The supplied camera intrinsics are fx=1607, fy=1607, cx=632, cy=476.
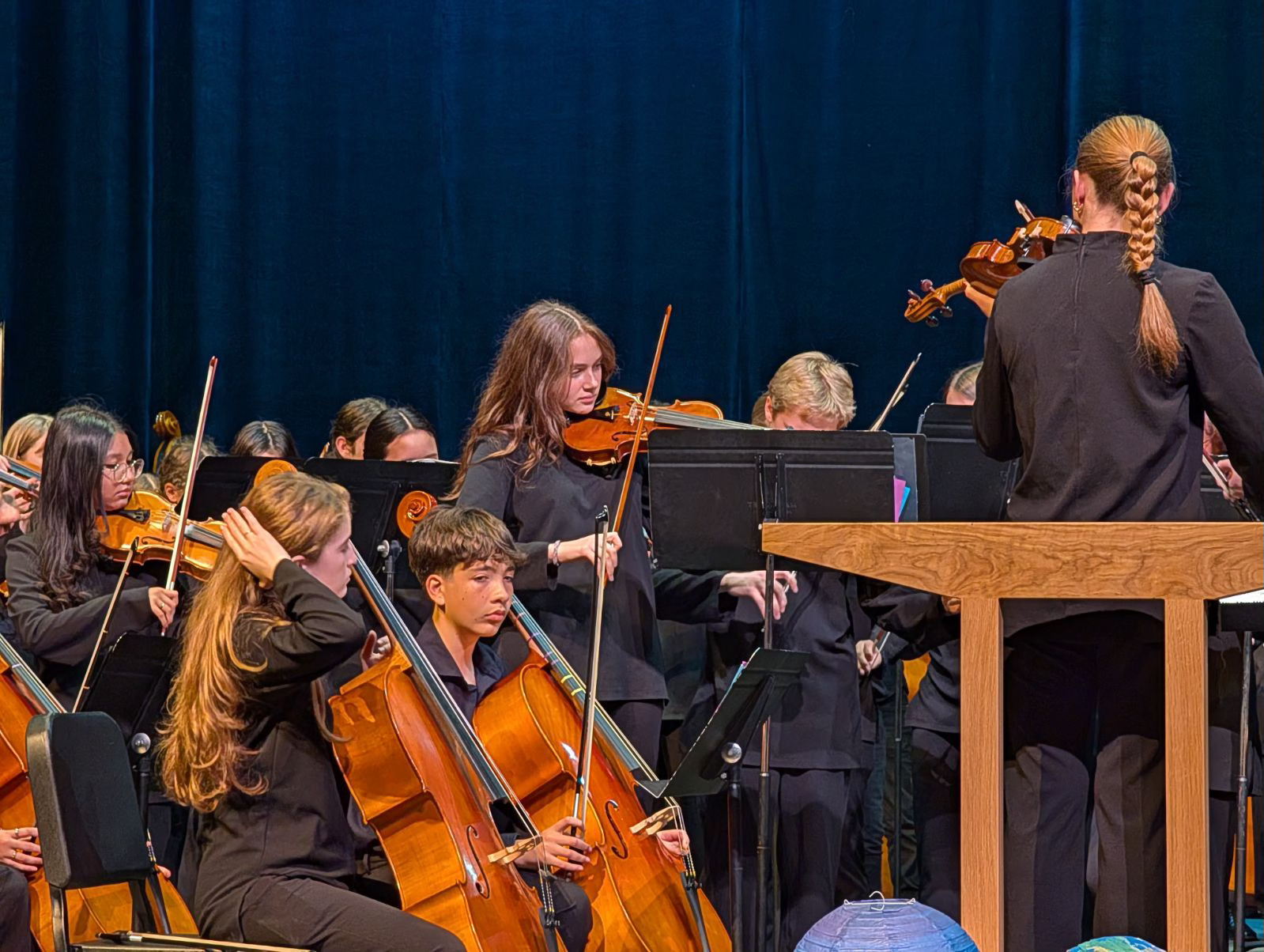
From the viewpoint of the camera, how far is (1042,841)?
92.5 inches

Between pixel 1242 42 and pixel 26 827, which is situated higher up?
pixel 1242 42

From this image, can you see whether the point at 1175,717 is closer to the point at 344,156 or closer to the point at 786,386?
the point at 786,386

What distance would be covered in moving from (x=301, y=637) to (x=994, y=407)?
1.19 metres

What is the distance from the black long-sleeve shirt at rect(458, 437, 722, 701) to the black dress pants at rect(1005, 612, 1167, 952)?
1197 mm

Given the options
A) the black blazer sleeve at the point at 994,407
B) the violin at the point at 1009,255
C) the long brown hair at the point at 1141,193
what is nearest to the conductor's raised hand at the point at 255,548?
the black blazer sleeve at the point at 994,407

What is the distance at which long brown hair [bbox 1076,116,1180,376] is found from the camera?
231 centimetres

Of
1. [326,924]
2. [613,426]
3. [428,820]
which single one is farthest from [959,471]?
[326,924]

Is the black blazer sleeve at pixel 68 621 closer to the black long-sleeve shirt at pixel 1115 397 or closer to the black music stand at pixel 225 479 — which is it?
the black music stand at pixel 225 479

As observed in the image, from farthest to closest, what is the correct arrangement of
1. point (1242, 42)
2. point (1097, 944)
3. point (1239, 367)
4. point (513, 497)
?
point (1242, 42), point (513, 497), point (1239, 367), point (1097, 944)

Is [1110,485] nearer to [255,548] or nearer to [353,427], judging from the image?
[255,548]

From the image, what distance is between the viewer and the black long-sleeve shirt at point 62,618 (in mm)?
3605

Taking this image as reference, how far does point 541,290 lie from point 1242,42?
2.46 m

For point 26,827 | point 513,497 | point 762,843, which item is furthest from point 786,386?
point 26,827

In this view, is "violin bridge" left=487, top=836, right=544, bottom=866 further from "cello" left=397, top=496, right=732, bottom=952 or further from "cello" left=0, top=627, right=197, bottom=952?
"cello" left=0, top=627, right=197, bottom=952
